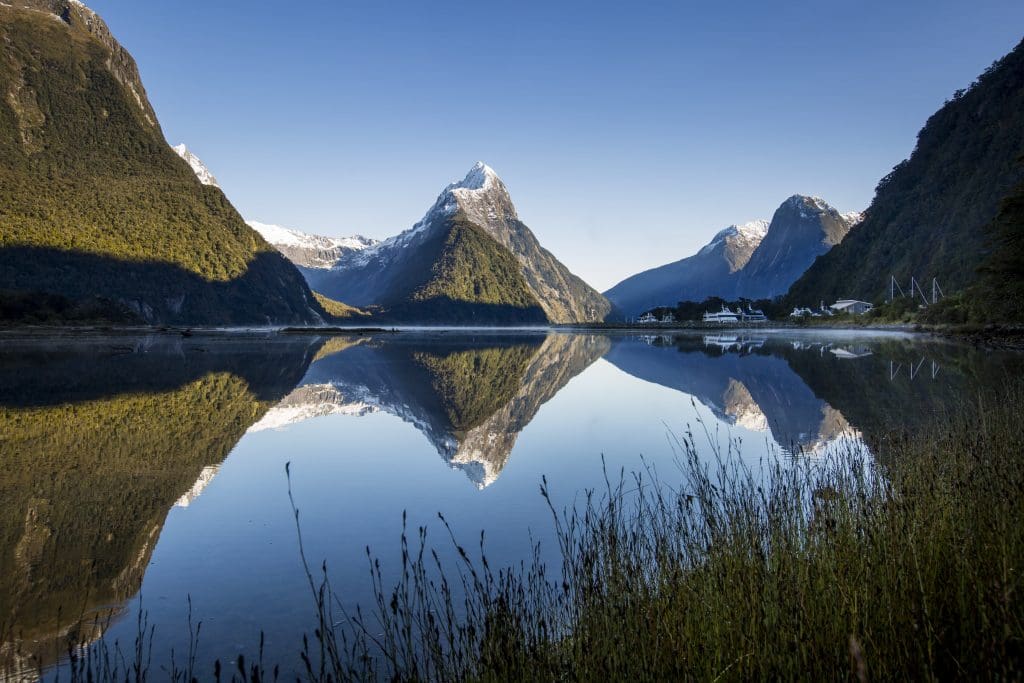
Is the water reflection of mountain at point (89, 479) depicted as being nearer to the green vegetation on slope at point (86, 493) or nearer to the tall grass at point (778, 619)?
the green vegetation on slope at point (86, 493)

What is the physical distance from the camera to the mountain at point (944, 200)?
9088 centimetres

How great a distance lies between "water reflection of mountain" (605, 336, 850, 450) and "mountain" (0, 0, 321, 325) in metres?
86.5

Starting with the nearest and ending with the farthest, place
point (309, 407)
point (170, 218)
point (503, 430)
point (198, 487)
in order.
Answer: point (198, 487)
point (503, 430)
point (309, 407)
point (170, 218)

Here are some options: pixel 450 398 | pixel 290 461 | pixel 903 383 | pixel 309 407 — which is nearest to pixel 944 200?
pixel 903 383

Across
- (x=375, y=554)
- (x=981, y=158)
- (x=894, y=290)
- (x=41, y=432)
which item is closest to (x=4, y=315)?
(x=41, y=432)

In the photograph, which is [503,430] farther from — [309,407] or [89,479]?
[89,479]

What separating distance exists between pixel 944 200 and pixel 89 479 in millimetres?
131828

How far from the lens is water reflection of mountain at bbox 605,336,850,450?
18328 millimetres

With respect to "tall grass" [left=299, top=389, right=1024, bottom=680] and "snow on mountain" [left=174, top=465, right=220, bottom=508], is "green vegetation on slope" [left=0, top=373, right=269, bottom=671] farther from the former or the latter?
"tall grass" [left=299, top=389, right=1024, bottom=680]

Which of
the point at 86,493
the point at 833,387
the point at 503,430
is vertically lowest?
the point at 833,387

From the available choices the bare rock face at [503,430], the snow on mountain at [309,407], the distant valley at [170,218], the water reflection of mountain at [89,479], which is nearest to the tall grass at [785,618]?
the water reflection of mountain at [89,479]

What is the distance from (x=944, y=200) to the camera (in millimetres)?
113688

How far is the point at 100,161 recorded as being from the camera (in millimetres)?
174875

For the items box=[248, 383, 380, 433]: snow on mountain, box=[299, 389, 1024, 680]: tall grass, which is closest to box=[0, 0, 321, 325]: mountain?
box=[248, 383, 380, 433]: snow on mountain
